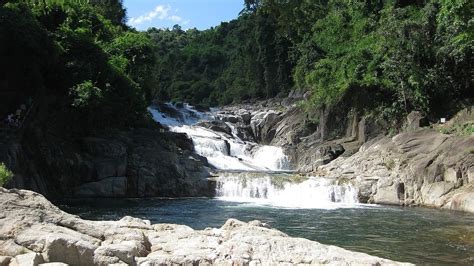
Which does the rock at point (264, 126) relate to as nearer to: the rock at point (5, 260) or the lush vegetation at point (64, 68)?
the lush vegetation at point (64, 68)

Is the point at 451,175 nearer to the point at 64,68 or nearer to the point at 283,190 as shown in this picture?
the point at 283,190

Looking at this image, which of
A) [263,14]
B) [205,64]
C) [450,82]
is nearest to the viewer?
[450,82]

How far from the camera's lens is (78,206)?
18938 mm

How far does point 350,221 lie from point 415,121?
37.9 ft

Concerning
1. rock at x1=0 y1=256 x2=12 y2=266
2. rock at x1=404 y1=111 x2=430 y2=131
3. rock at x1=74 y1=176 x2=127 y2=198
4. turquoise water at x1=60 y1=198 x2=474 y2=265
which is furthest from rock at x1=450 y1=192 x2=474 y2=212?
rock at x1=0 y1=256 x2=12 y2=266

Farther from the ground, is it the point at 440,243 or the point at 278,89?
the point at 278,89

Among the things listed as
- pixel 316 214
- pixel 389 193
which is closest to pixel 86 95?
pixel 316 214

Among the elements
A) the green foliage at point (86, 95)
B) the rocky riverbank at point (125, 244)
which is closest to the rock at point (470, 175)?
the rocky riverbank at point (125, 244)

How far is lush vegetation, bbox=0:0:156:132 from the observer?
71.2 feet

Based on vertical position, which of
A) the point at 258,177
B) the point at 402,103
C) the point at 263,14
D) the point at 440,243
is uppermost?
the point at 263,14

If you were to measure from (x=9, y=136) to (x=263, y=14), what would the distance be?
125 feet

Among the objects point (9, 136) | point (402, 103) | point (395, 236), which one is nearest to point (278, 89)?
point (402, 103)

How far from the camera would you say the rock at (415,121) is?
2511 cm

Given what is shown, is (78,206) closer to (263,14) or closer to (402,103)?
(402,103)
